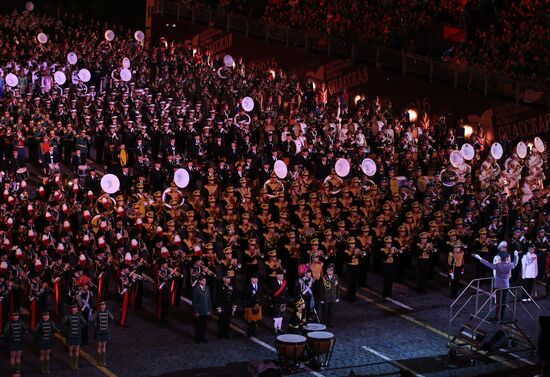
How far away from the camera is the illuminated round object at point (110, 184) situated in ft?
83.9

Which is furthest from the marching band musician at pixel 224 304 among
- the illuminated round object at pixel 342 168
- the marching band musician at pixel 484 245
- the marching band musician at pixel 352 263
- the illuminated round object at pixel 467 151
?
the illuminated round object at pixel 467 151

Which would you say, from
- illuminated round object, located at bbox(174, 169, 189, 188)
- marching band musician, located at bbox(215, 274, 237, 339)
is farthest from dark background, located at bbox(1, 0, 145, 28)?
marching band musician, located at bbox(215, 274, 237, 339)

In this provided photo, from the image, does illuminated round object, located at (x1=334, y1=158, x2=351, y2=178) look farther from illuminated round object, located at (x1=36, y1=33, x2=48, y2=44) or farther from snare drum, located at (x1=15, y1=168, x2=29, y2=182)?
illuminated round object, located at (x1=36, y1=33, x2=48, y2=44)

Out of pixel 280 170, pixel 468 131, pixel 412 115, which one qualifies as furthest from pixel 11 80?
pixel 468 131

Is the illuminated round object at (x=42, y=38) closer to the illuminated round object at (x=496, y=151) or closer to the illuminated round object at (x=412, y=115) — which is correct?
the illuminated round object at (x=412, y=115)

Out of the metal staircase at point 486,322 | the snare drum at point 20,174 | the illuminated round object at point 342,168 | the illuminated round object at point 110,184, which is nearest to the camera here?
the metal staircase at point 486,322

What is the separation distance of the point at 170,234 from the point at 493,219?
274 inches

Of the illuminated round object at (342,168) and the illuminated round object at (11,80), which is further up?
the illuminated round object at (11,80)

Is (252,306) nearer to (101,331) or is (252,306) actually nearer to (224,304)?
(224,304)

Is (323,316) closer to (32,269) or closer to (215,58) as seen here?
(32,269)

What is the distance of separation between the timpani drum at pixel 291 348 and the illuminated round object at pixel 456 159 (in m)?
9.81

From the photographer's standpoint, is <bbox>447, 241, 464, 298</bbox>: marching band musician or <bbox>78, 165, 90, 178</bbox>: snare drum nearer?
<bbox>447, 241, 464, 298</bbox>: marching band musician

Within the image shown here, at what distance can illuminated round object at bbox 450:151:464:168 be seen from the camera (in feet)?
93.1

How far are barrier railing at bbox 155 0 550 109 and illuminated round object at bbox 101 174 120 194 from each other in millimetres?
11636
